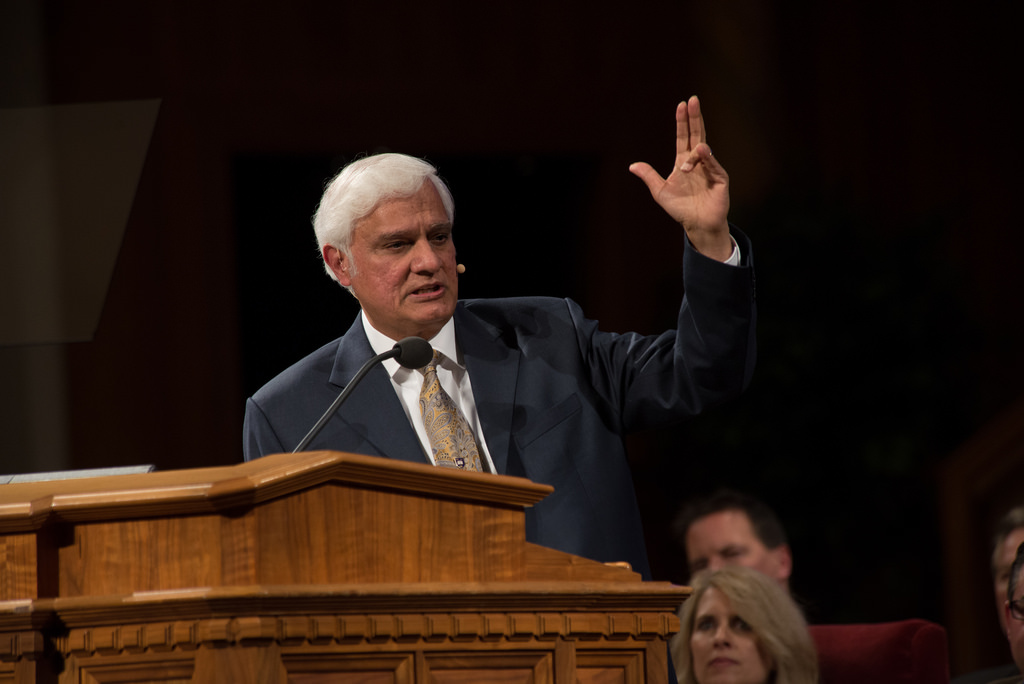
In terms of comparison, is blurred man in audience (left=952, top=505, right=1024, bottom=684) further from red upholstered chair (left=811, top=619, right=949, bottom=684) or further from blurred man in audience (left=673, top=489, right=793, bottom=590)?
blurred man in audience (left=673, top=489, right=793, bottom=590)

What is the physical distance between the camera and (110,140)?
312 cm

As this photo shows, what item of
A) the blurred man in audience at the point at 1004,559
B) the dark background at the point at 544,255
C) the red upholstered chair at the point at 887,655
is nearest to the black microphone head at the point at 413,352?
the red upholstered chair at the point at 887,655

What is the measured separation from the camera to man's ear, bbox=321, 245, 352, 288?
2.35 metres

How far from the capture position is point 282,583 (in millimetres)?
1342

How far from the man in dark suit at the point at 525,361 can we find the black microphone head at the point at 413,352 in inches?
8.2

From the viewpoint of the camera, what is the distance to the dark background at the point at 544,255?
17.5 ft

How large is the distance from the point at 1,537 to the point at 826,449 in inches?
173

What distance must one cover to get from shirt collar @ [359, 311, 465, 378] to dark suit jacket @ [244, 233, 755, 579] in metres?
0.02

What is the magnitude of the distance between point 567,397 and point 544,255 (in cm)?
386

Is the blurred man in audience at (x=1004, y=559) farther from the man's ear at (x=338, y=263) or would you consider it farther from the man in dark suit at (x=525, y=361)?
the man's ear at (x=338, y=263)

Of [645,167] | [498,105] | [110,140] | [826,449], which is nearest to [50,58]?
[498,105]

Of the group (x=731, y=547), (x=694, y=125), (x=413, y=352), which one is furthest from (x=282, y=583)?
(x=731, y=547)

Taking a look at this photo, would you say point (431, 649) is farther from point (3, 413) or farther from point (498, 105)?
point (498, 105)

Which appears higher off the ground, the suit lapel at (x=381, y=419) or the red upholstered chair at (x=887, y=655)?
the suit lapel at (x=381, y=419)
